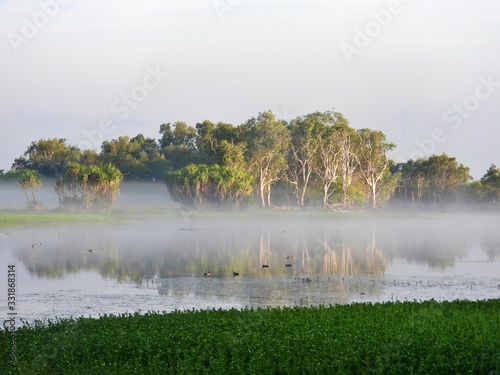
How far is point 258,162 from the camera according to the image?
96875 millimetres

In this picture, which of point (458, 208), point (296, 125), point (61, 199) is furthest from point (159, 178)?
point (458, 208)

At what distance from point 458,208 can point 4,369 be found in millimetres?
122192

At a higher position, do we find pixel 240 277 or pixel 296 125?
pixel 296 125

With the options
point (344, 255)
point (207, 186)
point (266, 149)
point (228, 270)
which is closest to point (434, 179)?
point (266, 149)

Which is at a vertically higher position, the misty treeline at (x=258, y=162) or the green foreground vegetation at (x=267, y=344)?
the misty treeline at (x=258, y=162)

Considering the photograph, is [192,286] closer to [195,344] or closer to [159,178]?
[195,344]

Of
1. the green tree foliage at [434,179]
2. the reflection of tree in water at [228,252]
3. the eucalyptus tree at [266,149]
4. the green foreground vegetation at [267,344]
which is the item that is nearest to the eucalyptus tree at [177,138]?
the eucalyptus tree at [266,149]

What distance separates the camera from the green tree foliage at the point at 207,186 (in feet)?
277

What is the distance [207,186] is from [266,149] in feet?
46.6

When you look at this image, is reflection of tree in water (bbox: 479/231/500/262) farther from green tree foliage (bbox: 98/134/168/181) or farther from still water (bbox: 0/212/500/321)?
green tree foliage (bbox: 98/134/168/181)

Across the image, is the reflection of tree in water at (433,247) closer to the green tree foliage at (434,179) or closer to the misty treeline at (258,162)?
the misty treeline at (258,162)

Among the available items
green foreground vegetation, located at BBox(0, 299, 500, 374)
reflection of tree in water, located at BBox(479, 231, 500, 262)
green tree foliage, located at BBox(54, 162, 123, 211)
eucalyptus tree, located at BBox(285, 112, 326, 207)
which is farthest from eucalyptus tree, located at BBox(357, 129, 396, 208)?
green foreground vegetation, located at BBox(0, 299, 500, 374)

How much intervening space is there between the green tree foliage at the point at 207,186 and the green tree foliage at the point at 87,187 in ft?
36.3

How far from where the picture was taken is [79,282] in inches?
1089
